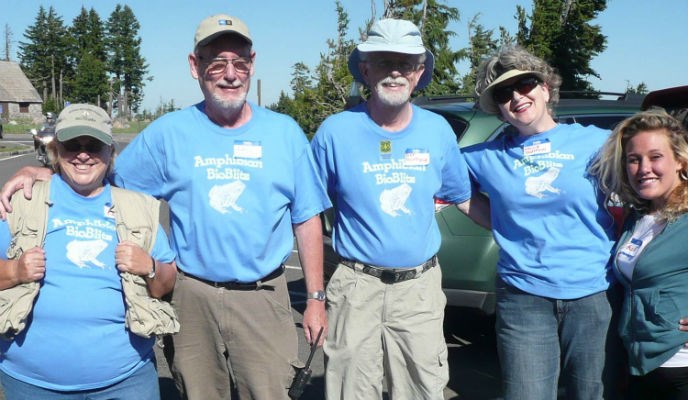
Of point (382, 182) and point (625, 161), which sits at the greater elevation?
point (625, 161)

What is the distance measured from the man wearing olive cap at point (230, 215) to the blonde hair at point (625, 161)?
1.20 m

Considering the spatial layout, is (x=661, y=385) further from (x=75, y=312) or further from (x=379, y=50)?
(x=75, y=312)

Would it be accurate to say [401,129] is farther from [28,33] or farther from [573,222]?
[28,33]

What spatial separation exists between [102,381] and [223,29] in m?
1.45

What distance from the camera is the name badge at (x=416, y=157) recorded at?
3.23m

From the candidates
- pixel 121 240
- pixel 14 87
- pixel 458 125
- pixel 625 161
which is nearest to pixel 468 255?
pixel 458 125

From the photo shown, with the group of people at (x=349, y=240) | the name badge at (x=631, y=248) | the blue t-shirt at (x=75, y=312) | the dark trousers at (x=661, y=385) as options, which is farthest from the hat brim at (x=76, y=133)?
the dark trousers at (x=661, y=385)

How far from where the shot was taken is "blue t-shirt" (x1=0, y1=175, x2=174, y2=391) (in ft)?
8.66

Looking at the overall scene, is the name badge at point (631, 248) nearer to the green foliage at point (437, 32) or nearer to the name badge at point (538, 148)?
the name badge at point (538, 148)

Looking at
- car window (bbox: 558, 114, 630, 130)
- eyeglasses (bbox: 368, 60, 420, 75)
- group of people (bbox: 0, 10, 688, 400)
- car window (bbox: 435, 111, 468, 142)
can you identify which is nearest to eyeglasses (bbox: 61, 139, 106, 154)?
group of people (bbox: 0, 10, 688, 400)

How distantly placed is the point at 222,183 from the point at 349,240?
24.9 inches

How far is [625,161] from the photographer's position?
296 cm

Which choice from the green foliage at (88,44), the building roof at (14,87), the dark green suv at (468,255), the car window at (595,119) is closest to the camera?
the dark green suv at (468,255)

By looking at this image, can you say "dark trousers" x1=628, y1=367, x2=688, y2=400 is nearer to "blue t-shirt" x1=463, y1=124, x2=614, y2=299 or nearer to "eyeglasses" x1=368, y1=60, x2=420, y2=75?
"blue t-shirt" x1=463, y1=124, x2=614, y2=299
